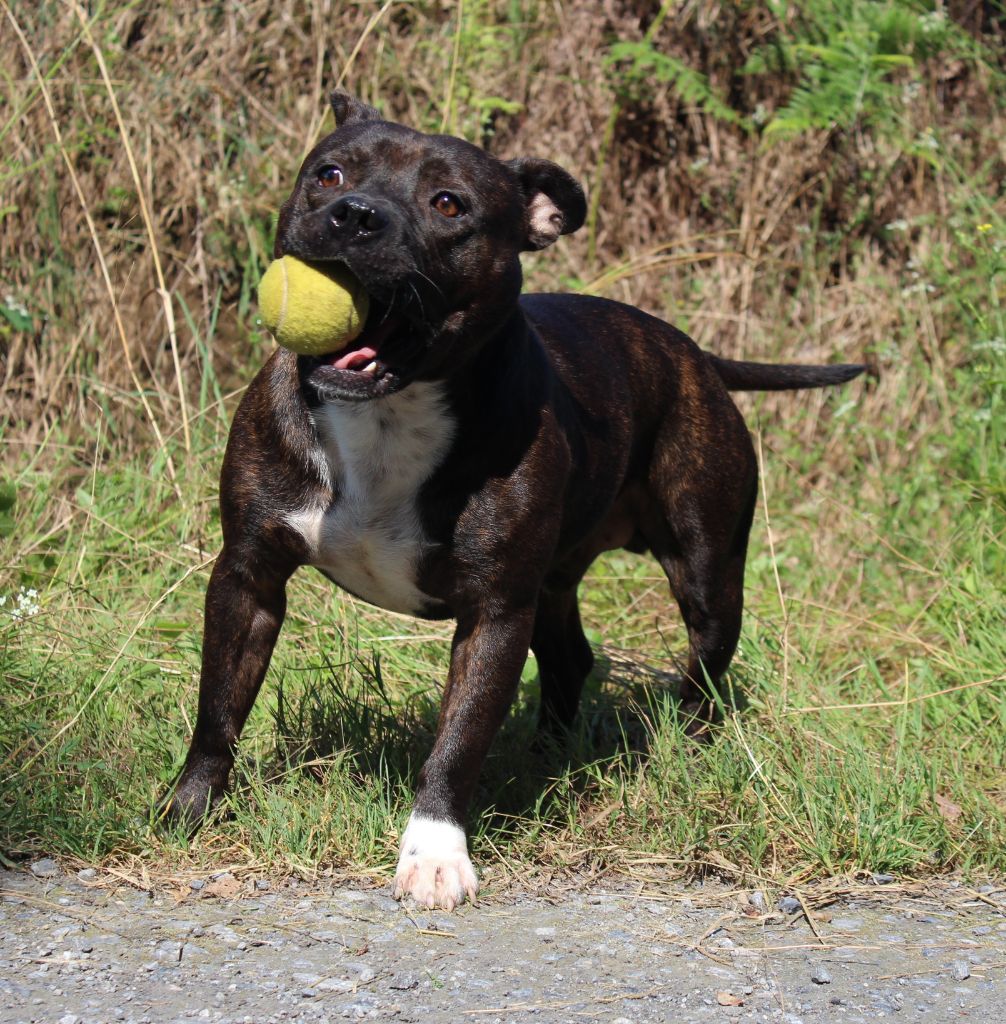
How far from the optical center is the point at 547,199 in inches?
157

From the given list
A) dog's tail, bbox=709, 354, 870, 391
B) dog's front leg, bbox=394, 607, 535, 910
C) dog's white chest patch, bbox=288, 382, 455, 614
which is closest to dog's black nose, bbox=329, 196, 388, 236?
dog's white chest patch, bbox=288, 382, 455, 614

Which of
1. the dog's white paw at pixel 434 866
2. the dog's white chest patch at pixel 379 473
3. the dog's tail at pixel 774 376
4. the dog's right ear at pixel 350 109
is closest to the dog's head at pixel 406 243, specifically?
the dog's white chest patch at pixel 379 473

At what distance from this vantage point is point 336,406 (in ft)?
11.7

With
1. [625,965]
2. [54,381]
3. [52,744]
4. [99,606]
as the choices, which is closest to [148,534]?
[99,606]

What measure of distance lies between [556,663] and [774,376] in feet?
4.08

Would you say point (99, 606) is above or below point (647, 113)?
below

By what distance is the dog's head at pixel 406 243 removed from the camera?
324cm

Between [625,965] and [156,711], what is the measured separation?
1.70 m

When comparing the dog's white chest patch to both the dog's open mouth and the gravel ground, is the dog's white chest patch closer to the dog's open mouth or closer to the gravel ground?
the dog's open mouth

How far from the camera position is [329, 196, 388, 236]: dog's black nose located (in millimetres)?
3219

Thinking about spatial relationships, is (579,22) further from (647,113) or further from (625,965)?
(625,965)

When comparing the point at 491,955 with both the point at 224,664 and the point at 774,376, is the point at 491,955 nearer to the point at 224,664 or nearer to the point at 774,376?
the point at 224,664

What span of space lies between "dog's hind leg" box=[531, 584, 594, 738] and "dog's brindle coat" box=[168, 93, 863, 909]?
817 millimetres

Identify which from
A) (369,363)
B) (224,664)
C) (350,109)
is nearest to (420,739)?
(224,664)
